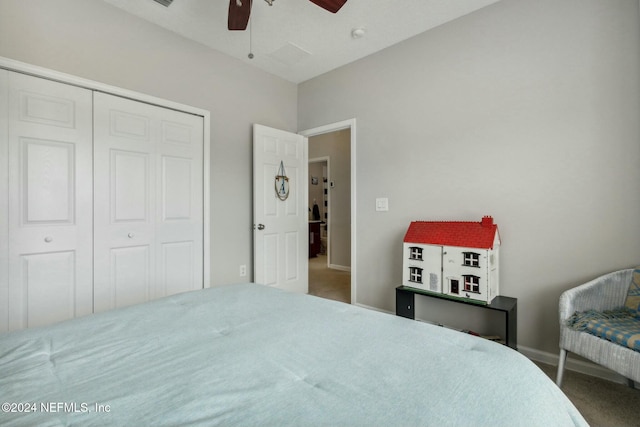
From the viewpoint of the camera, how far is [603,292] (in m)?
1.89

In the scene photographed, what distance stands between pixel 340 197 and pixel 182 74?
3.54 m

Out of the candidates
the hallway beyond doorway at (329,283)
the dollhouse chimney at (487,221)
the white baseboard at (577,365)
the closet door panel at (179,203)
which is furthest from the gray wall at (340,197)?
the white baseboard at (577,365)

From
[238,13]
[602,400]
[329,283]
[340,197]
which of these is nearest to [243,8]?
[238,13]

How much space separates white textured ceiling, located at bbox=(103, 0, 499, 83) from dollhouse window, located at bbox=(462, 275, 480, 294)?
7.04 ft

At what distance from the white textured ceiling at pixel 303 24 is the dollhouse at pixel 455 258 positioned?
5.75 ft

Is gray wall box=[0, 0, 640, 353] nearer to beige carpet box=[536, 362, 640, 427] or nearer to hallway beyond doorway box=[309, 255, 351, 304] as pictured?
beige carpet box=[536, 362, 640, 427]

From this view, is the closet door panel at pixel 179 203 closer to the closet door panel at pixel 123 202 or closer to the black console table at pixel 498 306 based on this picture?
the closet door panel at pixel 123 202

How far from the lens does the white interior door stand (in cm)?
337

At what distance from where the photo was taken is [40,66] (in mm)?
2145

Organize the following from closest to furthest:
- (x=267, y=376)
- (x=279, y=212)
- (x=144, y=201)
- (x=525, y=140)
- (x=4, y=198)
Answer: (x=267, y=376)
(x=4, y=198)
(x=525, y=140)
(x=144, y=201)
(x=279, y=212)

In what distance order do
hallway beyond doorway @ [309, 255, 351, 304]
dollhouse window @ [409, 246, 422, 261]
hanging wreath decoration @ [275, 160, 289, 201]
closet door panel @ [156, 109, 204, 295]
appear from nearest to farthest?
dollhouse window @ [409, 246, 422, 261] < closet door panel @ [156, 109, 204, 295] < hanging wreath decoration @ [275, 160, 289, 201] < hallway beyond doorway @ [309, 255, 351, 304]

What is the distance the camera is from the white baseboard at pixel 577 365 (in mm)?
1945

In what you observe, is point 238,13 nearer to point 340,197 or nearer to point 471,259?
point 471,259

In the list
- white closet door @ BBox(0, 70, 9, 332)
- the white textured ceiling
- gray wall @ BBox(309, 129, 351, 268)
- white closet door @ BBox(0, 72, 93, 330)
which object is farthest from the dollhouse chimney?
gray wall @ BBox(309, 129, 351, 268)
